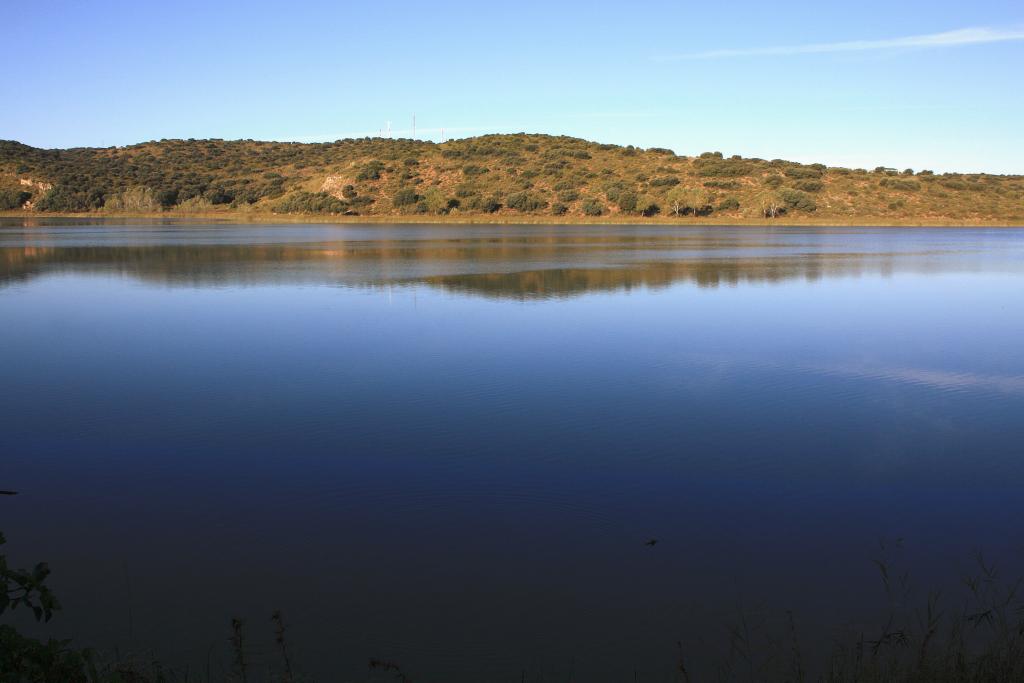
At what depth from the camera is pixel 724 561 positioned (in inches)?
201

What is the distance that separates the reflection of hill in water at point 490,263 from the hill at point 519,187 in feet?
88.8

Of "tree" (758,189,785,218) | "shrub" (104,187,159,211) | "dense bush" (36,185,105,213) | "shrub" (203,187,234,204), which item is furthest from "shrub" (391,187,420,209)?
"dense bush" (36,185,105,213)

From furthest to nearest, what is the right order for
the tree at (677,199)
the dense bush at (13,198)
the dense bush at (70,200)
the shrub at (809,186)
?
the dense bush at (70,200) → the dense bush at (13,198) → the shrub at (809,186) → the tree at (677,199)

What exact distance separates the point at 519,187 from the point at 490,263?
43.9 m

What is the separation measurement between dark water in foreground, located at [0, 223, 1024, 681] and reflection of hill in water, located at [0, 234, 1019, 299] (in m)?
5.06

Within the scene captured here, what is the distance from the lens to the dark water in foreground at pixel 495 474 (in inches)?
176

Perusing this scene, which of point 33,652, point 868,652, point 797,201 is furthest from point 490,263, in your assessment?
point 797,201

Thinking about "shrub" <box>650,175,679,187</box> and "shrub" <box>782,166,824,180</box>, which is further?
"shrub" <box>782,166,824,180</box>

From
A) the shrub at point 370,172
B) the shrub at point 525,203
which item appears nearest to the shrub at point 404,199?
the shrub at point 370,172

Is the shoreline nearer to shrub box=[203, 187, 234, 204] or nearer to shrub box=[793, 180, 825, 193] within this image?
shrub box=[793, 180, 825, 193]

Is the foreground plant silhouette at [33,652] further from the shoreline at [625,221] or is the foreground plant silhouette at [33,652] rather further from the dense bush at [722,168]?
the dense bush at [722,168]

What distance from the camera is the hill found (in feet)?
207

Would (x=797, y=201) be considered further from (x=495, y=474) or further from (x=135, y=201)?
(x=495, y=474)

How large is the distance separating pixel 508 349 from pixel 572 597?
7.11m
